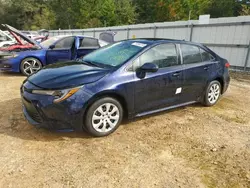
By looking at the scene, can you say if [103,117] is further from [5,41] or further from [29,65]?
[5,41]

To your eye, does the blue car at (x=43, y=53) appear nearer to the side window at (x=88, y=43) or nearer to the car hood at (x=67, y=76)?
the side window at (x=88, y=43)

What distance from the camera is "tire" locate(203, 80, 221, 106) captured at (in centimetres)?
488

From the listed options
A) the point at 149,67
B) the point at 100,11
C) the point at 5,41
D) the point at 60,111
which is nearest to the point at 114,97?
the point at 149,67

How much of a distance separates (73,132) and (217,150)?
2.19m

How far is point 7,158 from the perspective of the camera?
291 cm

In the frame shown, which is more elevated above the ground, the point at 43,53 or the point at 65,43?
the point at 65,43

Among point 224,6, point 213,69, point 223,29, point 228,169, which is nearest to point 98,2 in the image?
point 224,6

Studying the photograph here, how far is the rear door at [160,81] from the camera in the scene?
3.76 m

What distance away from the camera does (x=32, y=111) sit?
3.34 meters

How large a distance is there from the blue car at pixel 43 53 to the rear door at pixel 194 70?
427 centimetres

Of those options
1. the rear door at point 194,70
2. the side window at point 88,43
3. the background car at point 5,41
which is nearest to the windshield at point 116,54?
the rear door at point 194,70

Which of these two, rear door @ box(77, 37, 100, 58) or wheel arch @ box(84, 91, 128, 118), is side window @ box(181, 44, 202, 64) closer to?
wheel arch @ box(84, 91, 128, 118)

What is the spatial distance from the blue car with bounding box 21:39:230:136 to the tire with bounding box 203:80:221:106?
0.37ft

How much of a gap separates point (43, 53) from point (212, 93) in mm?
5352
